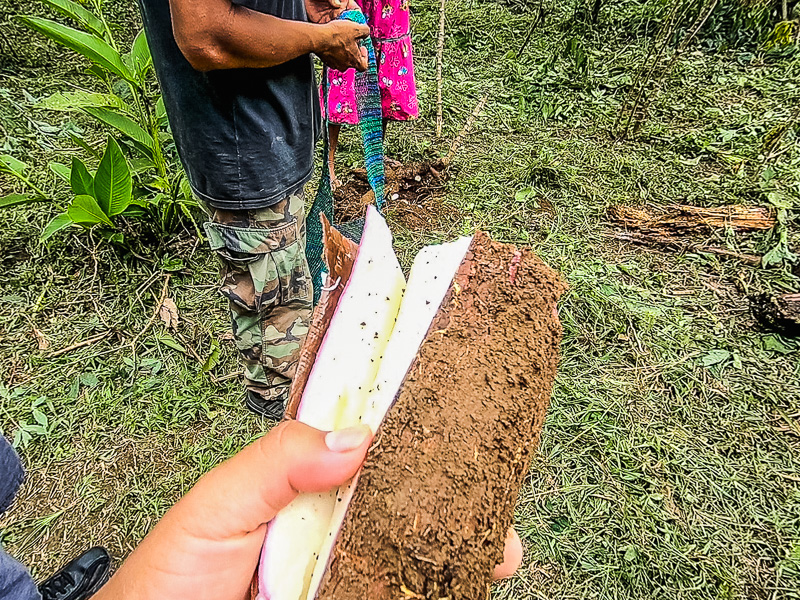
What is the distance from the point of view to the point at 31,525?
6.19ft

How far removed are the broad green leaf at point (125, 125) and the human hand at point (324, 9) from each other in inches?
44.8

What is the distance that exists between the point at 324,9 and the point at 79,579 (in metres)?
1.97

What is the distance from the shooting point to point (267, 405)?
2.11 metres

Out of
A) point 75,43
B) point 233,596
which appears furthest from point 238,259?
point 75,43

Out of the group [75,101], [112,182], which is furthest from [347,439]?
[112,182]

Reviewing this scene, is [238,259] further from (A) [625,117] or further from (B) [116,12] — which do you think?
(B) [116,12]

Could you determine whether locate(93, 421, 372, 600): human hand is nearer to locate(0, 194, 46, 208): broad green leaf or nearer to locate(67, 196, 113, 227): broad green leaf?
locate(67, 196, 113, 227): broad green leaf

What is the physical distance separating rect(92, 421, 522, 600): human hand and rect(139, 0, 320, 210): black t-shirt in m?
0.92

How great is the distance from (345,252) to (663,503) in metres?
1.64

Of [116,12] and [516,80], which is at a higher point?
[116,12]

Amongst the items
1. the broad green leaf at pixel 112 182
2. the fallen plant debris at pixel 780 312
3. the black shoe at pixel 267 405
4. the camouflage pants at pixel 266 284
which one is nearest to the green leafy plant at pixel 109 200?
the broad green leaf at pixel 112 182

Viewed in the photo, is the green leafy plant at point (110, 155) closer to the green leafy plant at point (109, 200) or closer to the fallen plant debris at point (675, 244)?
the green leafy plant at point (109, 200)

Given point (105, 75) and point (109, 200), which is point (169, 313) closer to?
point (109, 200)

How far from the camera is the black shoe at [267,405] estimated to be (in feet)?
6.89
